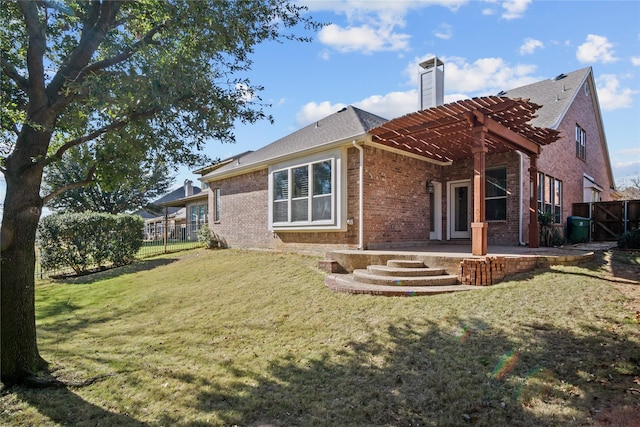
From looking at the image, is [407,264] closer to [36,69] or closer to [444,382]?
[444,382]

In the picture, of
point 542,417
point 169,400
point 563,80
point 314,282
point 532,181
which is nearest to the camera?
point 542,417

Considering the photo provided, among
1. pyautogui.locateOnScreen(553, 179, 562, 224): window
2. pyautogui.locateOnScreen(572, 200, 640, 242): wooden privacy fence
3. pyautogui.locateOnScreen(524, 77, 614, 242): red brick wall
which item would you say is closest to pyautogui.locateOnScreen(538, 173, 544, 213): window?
pyautogui.locateOnScreen(524, 77, 614, 242): red brick wall

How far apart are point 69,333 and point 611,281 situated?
10.2 m

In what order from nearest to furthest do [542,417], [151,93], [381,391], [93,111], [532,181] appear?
[542,417], [381,391], [151,93], [93,111], [532,181]

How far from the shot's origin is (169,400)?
368 cm

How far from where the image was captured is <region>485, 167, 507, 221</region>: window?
10680 mm

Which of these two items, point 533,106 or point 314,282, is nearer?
point 533,106

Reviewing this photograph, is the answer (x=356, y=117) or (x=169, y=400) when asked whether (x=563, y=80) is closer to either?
(x=356, y=117)

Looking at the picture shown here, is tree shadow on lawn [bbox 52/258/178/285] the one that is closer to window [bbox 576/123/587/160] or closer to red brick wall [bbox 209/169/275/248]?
red brick wall [bbox 209/169/275/248]

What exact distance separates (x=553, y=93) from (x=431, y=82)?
21.5ft

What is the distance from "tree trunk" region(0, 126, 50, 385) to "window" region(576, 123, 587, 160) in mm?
18368

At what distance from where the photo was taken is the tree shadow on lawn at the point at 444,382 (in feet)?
9.84

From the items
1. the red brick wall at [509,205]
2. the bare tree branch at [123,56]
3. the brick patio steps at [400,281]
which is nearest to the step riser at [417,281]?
the brick patio steps at [400,281]

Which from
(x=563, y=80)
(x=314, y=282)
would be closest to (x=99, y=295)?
(x=314, y=282)
